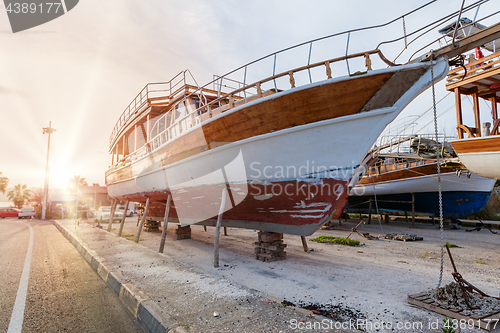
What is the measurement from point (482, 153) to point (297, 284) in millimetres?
7181

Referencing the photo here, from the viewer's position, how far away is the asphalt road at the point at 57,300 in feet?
9.42

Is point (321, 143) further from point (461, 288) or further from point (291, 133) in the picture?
point (461, 288)

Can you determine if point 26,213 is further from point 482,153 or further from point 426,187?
point 482,153

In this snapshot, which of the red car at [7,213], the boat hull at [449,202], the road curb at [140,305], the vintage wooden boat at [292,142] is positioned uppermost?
the vintage wooden boat at [292,142]

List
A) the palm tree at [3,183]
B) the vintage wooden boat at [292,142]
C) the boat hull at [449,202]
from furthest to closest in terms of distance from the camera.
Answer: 1. the palm tree at [3,183]
2. the boat hull at [449,202]
3. the vintage wooden boat at [292,142]

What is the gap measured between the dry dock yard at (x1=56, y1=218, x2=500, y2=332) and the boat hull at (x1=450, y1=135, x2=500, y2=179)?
2180 millimetres

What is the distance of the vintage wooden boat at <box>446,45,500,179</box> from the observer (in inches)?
292

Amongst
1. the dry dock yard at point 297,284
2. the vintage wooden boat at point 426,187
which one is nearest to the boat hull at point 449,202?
the vintage wooden boat at point 426,187

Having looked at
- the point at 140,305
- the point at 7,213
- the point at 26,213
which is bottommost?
the point at 7,213

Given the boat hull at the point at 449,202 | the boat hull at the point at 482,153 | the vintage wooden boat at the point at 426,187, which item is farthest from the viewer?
the boat hull at the point at 449,202

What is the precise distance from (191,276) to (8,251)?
21.3 feet

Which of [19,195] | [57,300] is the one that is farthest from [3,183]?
[57,300]

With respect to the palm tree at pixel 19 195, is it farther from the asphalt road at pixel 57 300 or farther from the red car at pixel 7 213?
the asphalt road at pixel 57 300

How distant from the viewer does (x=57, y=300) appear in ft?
11.8
